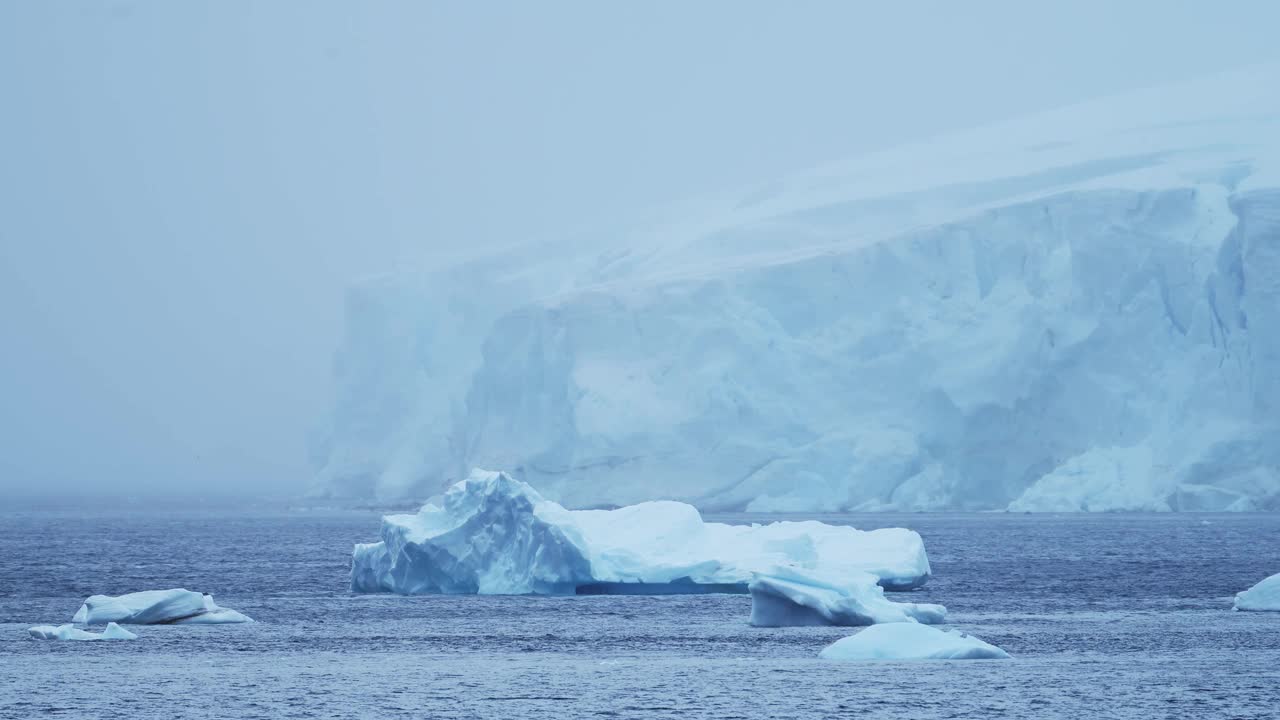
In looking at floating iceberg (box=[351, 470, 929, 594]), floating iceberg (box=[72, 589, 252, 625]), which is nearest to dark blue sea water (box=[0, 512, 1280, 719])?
floating iceberg (box=[72, 589, 252, 625])

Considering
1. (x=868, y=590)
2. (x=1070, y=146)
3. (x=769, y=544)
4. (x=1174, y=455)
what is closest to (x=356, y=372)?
(x=1070, y=146)

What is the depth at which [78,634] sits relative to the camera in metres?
13.1

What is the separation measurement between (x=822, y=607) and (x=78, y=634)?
18.5 feet

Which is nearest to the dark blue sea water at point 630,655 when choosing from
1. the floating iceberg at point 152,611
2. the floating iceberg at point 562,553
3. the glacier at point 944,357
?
the floating iceberg at point 152,611

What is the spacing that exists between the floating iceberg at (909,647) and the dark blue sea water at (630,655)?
18 cm

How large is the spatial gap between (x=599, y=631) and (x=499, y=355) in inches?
1109

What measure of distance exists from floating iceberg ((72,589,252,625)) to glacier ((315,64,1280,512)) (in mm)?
20658

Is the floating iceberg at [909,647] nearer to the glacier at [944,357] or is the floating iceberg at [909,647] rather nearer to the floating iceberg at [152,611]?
the floating iceberg at [152,611]

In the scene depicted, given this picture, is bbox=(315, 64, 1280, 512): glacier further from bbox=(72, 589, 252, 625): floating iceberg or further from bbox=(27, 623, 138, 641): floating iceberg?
bbox=(27, 623, 138, 641): floating iceberg

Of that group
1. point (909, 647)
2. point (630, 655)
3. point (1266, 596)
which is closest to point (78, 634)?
point (630, 655)

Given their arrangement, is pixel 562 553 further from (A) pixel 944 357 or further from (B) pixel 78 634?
(A) pixel 944 357

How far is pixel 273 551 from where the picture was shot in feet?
92.2

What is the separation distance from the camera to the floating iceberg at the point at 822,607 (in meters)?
13.9

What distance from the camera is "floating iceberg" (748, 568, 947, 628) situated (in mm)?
13930
